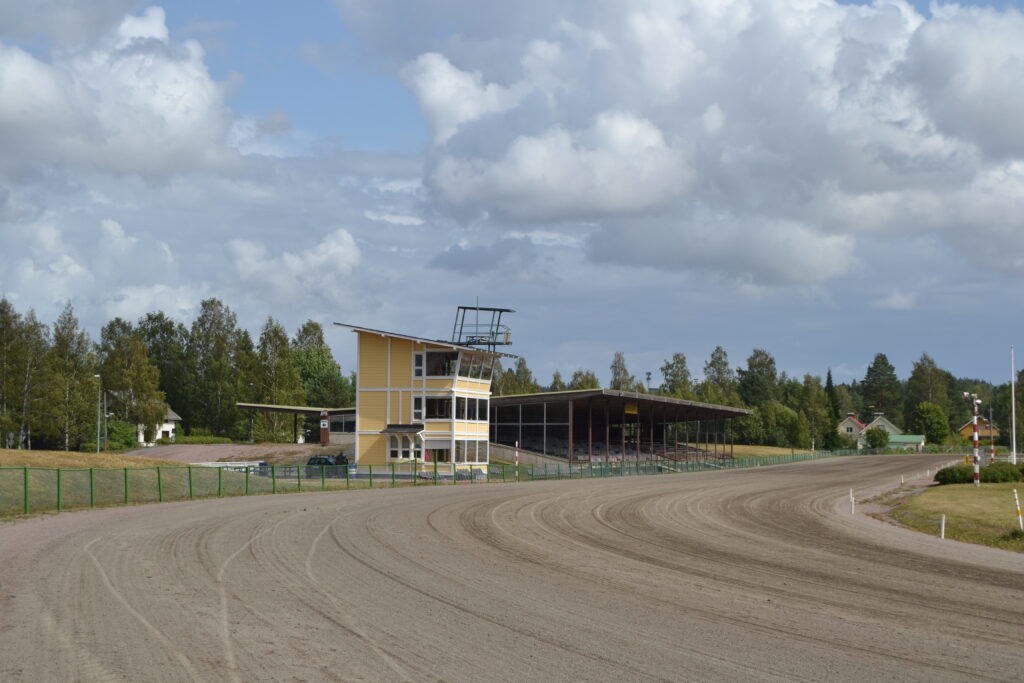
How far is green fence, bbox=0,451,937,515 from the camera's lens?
1271 inches

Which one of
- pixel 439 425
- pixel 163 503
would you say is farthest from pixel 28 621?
pixel 439 425

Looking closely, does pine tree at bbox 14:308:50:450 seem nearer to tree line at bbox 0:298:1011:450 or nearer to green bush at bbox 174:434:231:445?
tree line at bbox 0:298:1011:450

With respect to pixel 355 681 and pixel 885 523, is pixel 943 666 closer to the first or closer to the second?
pixel 355 681

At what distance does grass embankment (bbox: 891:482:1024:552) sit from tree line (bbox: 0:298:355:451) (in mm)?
59361

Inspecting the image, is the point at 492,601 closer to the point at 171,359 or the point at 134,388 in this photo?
the point at 134,388

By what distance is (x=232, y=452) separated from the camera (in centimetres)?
8612

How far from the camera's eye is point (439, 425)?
65.4 meters

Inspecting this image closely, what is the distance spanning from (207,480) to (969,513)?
103 feet

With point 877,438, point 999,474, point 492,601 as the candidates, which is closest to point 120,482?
point 492,601

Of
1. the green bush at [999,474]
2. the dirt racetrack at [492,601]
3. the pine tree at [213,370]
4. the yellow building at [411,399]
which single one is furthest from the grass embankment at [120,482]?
the pine tree at [213,370]

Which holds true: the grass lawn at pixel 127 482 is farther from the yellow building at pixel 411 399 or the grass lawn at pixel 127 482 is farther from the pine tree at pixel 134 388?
the pine tree at pixel 134 388

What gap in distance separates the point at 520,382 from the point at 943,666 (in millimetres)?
138922

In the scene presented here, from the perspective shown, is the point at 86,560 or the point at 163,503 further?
the point at 163,503

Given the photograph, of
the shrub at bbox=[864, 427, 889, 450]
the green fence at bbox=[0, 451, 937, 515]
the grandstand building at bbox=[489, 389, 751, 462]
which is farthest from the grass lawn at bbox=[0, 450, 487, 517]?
the shrub at bbox=[864, 427, 889, 450]
